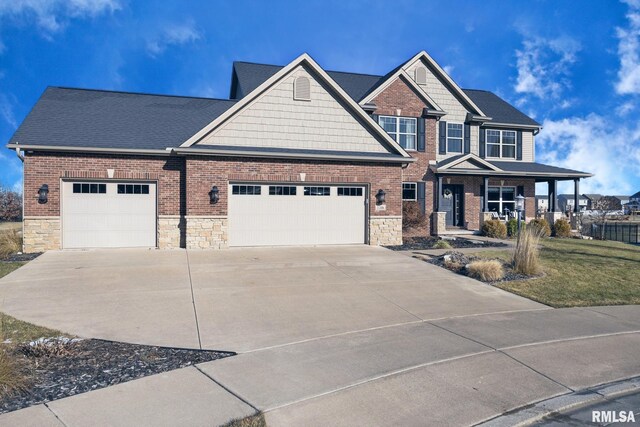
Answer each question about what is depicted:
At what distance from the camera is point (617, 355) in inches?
254

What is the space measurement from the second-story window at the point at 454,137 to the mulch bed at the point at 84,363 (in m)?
20.2

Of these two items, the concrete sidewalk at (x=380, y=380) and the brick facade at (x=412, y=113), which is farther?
the brick facade at (x=412, y=113)

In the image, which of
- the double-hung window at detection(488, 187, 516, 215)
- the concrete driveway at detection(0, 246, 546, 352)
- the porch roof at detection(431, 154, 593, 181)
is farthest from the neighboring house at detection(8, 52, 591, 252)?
the double-hung window at detection(488, 187, 516, 215)

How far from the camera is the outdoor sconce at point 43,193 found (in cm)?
1452

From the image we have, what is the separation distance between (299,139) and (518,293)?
957cm

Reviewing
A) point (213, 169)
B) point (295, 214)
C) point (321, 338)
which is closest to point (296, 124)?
point (295, 214)

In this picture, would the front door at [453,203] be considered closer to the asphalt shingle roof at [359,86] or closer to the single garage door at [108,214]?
the asphalt shingle roof at [359,86]

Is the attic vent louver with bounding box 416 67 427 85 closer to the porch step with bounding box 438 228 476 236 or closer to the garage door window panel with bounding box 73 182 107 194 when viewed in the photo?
the porch step with bounding box 438 228 476 236

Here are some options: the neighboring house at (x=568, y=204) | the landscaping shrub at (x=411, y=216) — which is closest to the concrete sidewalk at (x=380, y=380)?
the landscaping shrub at (x=411, y=216)

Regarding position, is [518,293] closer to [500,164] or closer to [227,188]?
[227,188]

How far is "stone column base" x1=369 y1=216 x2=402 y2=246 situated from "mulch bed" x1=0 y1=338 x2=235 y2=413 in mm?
11686

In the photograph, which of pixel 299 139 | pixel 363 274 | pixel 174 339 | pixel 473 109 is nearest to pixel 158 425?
pixel 174 339

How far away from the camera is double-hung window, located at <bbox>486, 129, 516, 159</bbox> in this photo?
2491 cm
